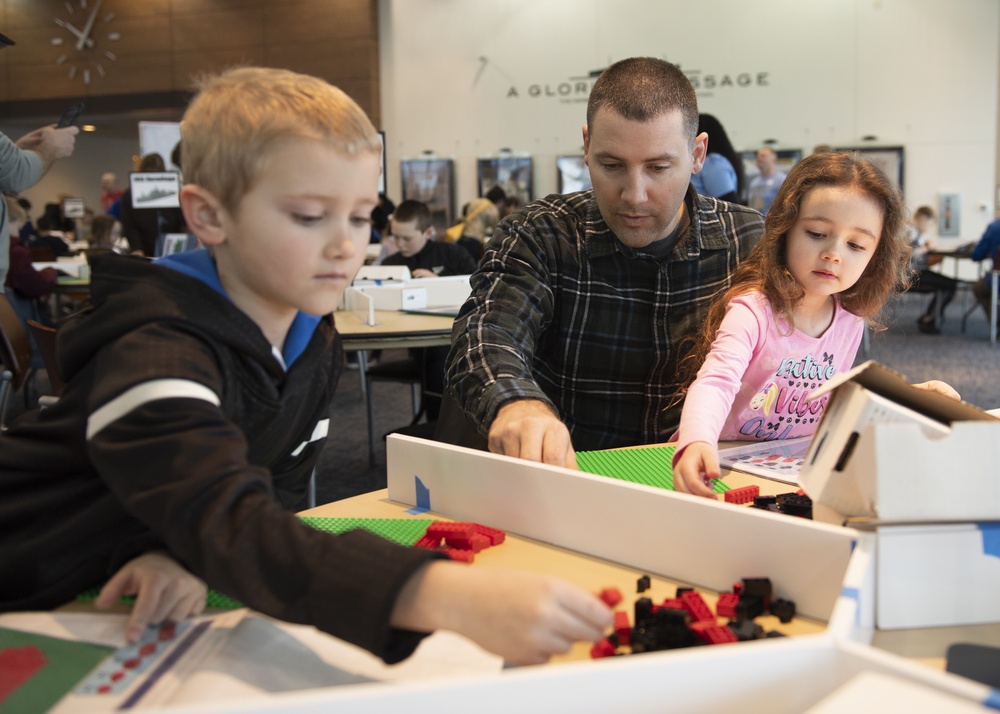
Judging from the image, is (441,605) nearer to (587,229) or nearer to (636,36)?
(587,229)

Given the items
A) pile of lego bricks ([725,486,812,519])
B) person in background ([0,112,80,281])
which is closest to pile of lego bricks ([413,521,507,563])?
pile of lego bricks ([725,486,812,519])

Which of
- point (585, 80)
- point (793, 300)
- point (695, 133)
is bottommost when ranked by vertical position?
point (793, 300)

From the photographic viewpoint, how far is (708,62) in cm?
959

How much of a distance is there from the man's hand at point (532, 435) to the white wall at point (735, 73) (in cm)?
853

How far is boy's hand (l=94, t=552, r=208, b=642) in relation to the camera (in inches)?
32.2

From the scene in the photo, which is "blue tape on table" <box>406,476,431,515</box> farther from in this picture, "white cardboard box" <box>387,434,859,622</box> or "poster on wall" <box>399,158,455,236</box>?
"poster on wall" <box>399,158,455,236</box>

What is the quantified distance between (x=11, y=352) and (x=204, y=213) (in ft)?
7.73

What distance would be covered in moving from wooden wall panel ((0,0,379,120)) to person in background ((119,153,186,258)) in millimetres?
3999

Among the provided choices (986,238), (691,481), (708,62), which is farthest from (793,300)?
(708,62)

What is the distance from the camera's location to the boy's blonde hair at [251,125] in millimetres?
871

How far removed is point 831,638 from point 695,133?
1.39 meters

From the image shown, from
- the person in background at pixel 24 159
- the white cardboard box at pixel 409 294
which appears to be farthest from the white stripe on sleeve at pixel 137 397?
the person in background at pixel 24 159

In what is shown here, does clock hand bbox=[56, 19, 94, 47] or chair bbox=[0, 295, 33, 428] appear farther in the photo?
clock hand bbox=[56, 19, 94, 47]

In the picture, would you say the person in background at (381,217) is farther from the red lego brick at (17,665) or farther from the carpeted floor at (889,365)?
the red lego brick at (17,665)
